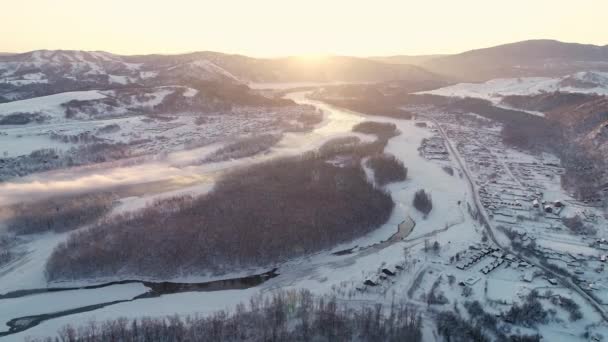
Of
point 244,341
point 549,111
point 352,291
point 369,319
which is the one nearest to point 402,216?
point 352,291

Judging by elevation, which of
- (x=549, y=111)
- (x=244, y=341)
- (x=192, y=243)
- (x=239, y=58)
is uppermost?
(x=239, y=58)

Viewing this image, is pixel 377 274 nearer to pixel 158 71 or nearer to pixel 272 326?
pixel 272 326

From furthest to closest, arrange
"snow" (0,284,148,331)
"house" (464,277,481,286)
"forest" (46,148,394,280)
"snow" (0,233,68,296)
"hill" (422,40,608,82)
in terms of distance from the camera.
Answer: "hill" (422,40,608,82) → "forest" (46,148,394,280) → "house" (464,277,481,286) → "snow" (0,233,68,296) → "snow" (0,284,148,331)

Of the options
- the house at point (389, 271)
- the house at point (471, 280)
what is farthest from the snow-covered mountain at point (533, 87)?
the house at point (389, 271)

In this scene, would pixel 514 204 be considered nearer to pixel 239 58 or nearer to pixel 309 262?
pixel 309 262

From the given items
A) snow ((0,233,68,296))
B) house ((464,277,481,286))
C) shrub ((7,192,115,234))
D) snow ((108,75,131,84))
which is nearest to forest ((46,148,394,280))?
snow ((0,233,68,296))

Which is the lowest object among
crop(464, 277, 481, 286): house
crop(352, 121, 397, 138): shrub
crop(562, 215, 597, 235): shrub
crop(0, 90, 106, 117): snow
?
crop(464, 277, 481, 286): house

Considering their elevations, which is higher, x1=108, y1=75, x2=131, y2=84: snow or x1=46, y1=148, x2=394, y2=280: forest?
x1=108, y1=75, x2=131, y2=84: snow

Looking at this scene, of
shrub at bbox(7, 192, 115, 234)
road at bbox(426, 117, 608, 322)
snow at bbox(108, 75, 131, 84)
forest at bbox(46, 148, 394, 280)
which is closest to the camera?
road at bbox(426, 117, 608, 322)

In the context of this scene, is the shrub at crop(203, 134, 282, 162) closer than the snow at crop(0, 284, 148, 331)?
No

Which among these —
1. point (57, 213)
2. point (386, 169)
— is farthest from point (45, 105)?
point (386, 169)

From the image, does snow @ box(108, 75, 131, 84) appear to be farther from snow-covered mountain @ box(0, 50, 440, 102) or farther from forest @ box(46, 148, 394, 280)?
forest @ box(46, 148, 394, 280)
